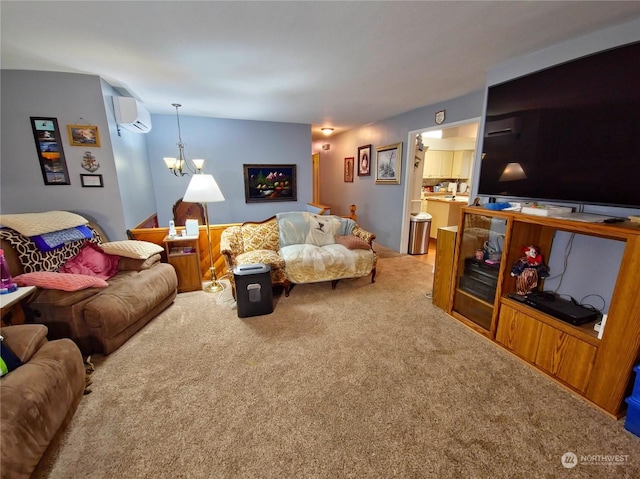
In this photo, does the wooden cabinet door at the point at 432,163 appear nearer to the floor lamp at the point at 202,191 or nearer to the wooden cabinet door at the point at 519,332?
the wooden cabinet door at the point at 519,332

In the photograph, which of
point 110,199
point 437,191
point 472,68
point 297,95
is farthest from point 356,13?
point 437,191

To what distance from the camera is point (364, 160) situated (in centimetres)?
555

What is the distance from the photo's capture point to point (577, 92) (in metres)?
1.82

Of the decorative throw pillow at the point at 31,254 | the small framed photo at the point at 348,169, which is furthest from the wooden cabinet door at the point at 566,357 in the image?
the small framed photo at the point at 348,169

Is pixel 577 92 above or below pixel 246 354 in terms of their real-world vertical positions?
above

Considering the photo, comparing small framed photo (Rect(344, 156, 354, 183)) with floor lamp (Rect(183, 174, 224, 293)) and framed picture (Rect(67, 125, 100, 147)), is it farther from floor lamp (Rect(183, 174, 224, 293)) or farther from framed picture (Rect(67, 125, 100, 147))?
framed picture (Rect(67, 125, 100, 147))

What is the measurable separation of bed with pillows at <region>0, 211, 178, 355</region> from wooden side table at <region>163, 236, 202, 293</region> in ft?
0.77

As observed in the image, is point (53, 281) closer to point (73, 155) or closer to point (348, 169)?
point (73, 155)

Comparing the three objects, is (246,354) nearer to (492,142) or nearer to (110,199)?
(110,199)

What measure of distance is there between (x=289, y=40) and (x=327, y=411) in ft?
8.39

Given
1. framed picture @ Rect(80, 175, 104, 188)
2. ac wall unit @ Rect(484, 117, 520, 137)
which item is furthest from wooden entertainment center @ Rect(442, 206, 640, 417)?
framed picture @ Rect(80, 175, 104, 188)

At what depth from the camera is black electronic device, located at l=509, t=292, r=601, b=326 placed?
1.78 m

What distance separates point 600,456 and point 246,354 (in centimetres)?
214

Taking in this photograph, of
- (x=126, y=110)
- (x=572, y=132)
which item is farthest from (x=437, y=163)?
(x=126, y=110)
